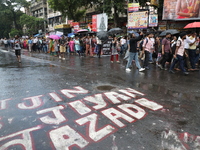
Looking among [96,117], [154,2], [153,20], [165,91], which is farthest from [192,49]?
[153,20]

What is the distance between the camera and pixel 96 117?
3426mm

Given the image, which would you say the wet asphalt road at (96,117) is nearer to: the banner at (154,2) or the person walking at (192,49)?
the person walking at (192,49)

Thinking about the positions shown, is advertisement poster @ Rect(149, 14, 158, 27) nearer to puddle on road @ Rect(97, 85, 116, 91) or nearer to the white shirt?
the white shirt

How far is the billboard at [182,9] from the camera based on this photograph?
1505 cm

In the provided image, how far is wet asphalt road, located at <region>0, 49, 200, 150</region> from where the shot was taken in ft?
8.64

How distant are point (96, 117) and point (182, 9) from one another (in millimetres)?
15884

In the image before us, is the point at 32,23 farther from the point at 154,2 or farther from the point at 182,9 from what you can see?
the point at 182,9

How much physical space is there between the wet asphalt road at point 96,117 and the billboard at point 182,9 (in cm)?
1217

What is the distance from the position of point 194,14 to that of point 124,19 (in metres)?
11.5

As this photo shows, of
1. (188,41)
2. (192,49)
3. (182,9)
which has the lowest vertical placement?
(192,49)

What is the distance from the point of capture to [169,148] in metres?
2.50

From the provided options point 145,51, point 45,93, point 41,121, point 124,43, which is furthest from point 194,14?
point 41,121

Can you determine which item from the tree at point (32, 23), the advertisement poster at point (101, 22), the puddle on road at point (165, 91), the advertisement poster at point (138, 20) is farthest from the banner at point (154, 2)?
the tree at point (32, 23)

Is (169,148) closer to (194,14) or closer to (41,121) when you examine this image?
(41,121)
